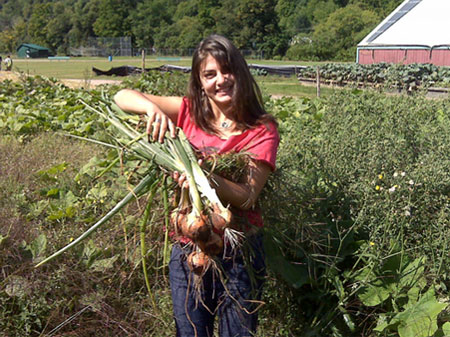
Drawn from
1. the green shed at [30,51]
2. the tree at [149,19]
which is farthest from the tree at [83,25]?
the green shed at [30,51]

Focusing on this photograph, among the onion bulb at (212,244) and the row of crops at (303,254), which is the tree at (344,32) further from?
the onion bulb at (212,244)

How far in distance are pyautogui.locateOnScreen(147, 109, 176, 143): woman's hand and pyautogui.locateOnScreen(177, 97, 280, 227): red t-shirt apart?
136mm

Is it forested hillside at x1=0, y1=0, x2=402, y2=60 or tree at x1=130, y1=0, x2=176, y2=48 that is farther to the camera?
tree at x1=130, y1=0, x2=176, y2=48

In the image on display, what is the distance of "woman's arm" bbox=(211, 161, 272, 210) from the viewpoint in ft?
6.54

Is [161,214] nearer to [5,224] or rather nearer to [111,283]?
[111,283]

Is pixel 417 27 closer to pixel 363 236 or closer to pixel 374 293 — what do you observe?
pixel 363 236

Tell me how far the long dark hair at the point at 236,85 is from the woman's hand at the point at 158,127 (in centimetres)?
21

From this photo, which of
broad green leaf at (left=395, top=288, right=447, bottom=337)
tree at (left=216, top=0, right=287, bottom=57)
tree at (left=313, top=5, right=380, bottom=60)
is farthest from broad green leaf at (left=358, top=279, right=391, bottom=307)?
tree at (left=216, top=0, right=287, bottom=57)

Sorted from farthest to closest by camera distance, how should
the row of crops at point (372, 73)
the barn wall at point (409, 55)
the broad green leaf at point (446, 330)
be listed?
the barn wall at point (409, 55) → the row of crops at point (372, 73) → the broad green leaf at point (446, 330)

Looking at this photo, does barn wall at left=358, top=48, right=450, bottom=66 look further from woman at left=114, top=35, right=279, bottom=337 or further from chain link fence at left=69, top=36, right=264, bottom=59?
chain link fence at left=69, top=36, right=264, bottom=59

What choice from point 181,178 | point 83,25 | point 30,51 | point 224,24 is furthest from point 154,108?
point 83,25

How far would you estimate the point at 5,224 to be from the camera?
3.10 m

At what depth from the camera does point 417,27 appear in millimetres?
30109

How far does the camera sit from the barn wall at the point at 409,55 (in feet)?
90.6
